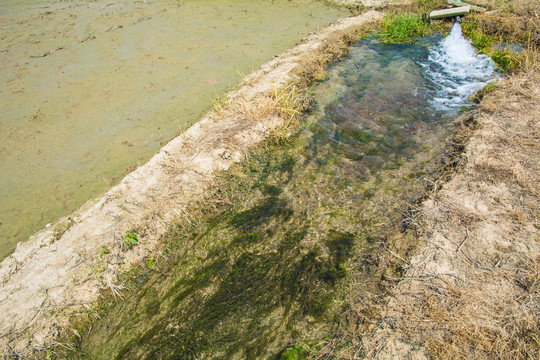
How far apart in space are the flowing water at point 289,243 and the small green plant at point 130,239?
268 mm

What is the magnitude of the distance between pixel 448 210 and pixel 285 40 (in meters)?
4.74

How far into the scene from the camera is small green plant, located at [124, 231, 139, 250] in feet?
7.79

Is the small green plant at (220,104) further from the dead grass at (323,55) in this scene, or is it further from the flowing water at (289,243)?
the dead grass at (323,55)

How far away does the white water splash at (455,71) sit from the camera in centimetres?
415

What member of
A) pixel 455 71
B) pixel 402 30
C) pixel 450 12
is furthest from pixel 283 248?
pixel 450 12

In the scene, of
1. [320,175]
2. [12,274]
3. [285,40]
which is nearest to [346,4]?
[285,40]

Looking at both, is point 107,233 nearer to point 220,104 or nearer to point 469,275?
point 220,104

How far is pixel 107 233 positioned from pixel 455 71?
17.5ft

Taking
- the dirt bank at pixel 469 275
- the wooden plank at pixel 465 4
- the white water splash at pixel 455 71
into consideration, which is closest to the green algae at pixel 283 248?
the dirt bank at pixel 469 275

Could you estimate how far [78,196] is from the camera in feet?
9.70

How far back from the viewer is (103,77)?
4.74m

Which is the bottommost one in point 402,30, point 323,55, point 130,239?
point 130,239

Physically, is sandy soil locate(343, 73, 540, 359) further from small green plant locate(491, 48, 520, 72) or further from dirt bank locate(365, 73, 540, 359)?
small green plant locate(491, 48, 520, 72)

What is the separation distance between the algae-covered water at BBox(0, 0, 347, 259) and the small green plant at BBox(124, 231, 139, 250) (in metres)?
0.87
